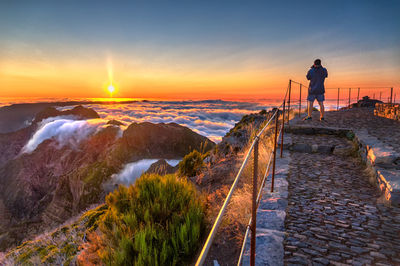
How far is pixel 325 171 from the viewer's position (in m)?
4.65

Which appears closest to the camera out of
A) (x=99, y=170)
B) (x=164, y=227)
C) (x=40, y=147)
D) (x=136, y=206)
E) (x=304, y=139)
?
(x=164, y=227)

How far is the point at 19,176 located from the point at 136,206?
12688 centimetres

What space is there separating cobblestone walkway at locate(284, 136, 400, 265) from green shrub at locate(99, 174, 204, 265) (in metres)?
1.14

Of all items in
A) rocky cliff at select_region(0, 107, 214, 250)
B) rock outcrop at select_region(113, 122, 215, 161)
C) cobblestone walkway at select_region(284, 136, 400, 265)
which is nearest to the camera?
cobblestone walkway at select_region(284, 136, 400, 265)

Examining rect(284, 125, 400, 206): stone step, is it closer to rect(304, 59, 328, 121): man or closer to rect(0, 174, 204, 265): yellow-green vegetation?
rect(304, 59, 328, 121): man

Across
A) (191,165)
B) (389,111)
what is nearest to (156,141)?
(191,165)

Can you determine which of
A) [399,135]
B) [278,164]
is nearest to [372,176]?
[278,164]

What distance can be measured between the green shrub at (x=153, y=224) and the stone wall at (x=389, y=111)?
10.4 m

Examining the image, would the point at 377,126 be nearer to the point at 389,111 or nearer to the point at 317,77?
the point at 317,77

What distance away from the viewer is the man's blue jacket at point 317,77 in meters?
8.17

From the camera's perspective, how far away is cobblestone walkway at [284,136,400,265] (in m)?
2.19

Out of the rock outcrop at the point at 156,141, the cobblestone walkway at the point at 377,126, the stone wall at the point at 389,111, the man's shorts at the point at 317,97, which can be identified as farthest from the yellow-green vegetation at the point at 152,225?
the rock outcrop at the point at 156,141

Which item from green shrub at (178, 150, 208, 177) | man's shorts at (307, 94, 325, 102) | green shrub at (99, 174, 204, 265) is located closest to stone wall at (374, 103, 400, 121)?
man's shorts at (307, 94, 325, 102)

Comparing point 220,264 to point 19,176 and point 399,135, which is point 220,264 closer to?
→ point 399,135
